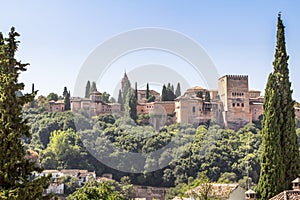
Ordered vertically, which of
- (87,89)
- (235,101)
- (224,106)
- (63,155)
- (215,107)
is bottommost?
(63,155)

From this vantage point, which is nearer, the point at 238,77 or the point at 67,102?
the point at 238,77

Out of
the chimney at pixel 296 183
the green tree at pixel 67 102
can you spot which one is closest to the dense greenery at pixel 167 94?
the green tree at pixel 67 102

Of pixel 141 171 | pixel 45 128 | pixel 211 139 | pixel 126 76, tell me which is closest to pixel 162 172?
pixel 141 171

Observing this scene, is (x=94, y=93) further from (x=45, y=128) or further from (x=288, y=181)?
(x=288, y=181)

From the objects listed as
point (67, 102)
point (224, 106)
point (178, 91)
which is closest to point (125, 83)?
point (178, 91)

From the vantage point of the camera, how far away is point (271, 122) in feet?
58.4

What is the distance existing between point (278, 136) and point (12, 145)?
12.1 m

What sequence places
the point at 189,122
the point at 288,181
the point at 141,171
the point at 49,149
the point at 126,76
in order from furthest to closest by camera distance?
A: the point at 126,76 < the point at 189,122 < the point at 49,149 < the point at 141,171 < the point at 288,181

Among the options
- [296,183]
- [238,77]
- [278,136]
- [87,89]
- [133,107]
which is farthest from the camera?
[87,89]

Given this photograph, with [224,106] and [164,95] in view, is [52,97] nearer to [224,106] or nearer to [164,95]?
[164,95]

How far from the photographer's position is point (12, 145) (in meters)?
7.52

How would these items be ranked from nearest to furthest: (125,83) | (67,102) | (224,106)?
(224,106) < (67,102) < (125,83)

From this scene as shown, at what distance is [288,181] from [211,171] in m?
29.9

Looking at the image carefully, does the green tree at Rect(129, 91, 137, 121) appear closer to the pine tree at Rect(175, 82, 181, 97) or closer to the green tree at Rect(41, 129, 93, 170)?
the pine tree at Rect(175, 82, 181, 97)
